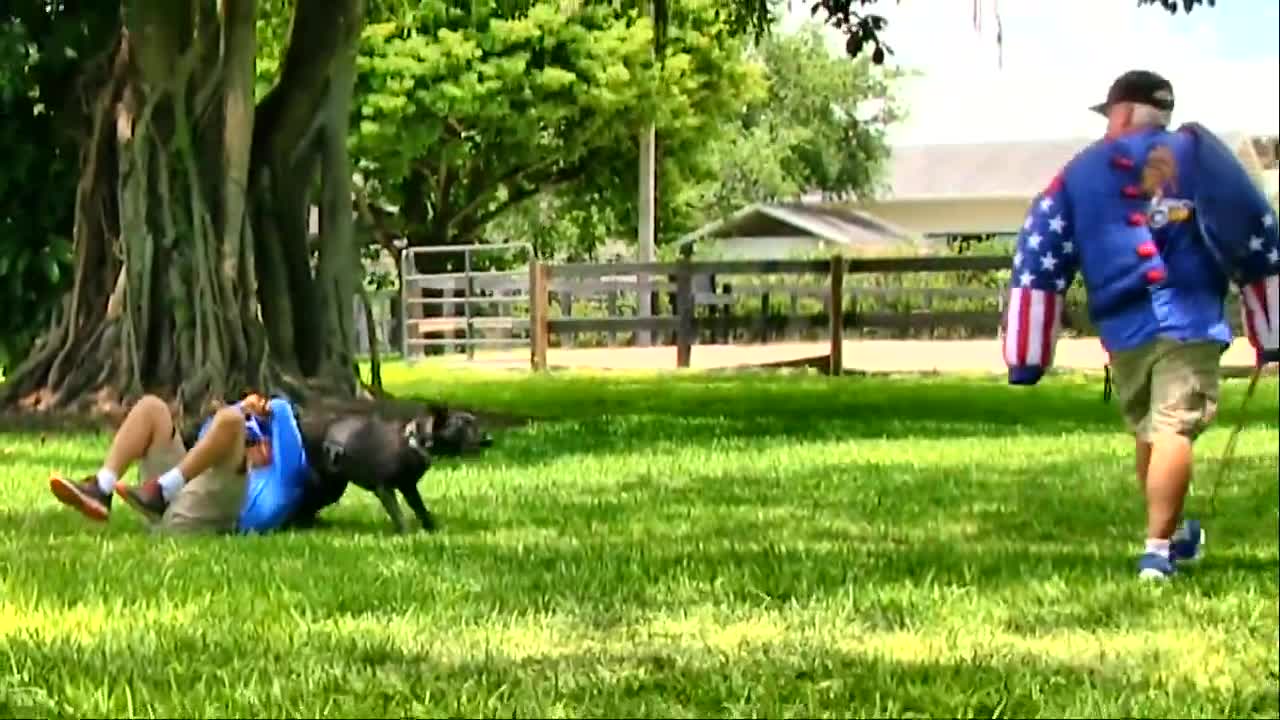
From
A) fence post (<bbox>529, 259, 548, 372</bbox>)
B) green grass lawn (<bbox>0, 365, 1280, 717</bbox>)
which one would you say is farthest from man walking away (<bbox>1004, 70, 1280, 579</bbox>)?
fence post (<bbox>529, 259, 548, 372</bbox>)

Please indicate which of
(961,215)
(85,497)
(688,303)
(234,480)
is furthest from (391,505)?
(688,303)

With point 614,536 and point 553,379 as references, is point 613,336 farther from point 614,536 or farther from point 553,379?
point 614,536

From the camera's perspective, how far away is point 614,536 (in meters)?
5.82

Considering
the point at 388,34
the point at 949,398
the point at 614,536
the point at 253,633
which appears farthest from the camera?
the point at 388,34

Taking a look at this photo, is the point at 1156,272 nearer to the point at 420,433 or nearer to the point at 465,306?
the point at 420,433

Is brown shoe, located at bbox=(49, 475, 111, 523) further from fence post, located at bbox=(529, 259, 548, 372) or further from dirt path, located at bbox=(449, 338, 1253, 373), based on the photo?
fence post, located at bbox=(529, 259, 548, 372)

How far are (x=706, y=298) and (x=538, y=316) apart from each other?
5.80ft

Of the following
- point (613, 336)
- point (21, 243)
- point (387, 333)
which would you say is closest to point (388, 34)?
point (387, 333)

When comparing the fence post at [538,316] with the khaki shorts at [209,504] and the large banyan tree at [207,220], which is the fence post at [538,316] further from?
the khaki shorts at [209,504]

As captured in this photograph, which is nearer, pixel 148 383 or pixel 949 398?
pixel 148 383

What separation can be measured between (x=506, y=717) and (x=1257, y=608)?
Result: 1528 millimetres

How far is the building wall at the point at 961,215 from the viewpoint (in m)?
5.17

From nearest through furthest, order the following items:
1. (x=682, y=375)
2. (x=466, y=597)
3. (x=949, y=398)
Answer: (x=466, y=597) → (x=949, y=398) → (x=682, y=375)

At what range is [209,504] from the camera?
243 inches
